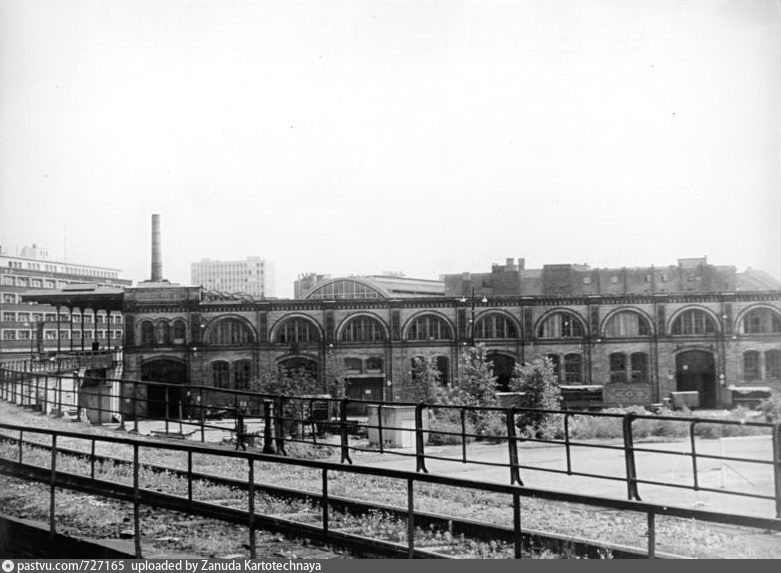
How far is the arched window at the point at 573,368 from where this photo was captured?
39.8m

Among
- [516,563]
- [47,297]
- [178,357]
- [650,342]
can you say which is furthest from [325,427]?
[650,342]

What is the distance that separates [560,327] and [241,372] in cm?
1916

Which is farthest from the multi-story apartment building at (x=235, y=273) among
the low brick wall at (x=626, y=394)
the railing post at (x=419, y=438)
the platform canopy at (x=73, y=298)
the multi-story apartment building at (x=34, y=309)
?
the railing post at (x=419, y=438)

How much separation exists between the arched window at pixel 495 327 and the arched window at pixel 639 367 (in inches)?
277

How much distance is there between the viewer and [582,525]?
737cm

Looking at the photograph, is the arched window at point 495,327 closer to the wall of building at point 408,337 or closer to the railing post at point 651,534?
the wall of building at point 408,337

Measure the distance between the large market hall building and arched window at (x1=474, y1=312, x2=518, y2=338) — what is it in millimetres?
70

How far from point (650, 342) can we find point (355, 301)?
17268 millimetres

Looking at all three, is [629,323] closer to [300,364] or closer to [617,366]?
[617,366]

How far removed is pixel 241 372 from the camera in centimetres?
3903

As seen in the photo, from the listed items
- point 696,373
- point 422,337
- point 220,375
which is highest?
point 422,337

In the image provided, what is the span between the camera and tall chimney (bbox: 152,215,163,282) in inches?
1646

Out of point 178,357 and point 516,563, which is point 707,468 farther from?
point 178,357

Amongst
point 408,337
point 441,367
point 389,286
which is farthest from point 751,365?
point 389,286
